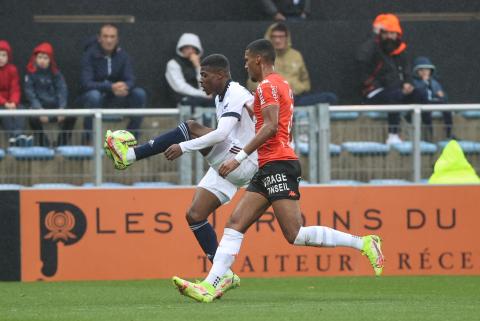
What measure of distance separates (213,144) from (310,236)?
119 cm

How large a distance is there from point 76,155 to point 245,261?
2324 mm

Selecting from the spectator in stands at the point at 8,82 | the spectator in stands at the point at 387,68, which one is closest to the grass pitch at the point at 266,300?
the spectator in stands at the point at 8,82

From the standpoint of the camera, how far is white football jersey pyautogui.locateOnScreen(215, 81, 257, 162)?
11.3 metres

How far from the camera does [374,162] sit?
1556 cm

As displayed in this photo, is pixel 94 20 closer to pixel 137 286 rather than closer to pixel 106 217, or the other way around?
pixel 106 217

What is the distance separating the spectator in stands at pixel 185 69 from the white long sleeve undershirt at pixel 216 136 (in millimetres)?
5811

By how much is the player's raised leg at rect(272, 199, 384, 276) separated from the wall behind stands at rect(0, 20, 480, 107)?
23.3 ft


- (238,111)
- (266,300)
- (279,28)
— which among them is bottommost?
(266,300)

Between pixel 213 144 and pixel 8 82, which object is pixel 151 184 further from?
pixel 213 144

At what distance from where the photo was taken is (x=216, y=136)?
11.3 m

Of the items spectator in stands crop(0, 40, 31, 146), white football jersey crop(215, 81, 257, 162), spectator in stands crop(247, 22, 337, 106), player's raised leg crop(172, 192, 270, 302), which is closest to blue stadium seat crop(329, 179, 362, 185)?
spectator in stands crop(247, 22, 337, 106)

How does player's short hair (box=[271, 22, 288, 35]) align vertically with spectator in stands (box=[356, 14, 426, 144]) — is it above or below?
above

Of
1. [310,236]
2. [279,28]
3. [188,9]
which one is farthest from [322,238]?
[188,9]

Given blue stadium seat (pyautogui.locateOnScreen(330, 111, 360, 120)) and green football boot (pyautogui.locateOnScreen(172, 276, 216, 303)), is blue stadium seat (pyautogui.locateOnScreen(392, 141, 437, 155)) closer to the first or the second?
blue stadium seat (pyautogui.locateOnScreen(330, 111, 360, 120))
